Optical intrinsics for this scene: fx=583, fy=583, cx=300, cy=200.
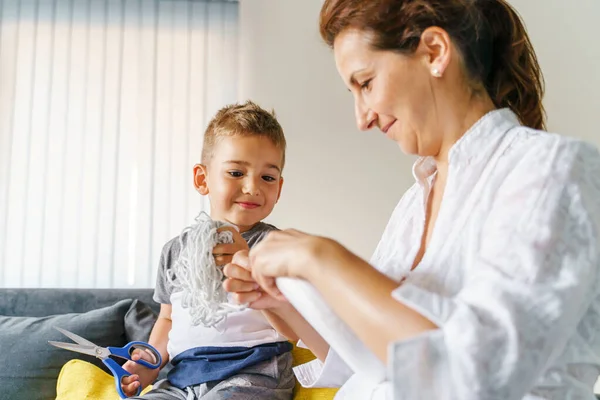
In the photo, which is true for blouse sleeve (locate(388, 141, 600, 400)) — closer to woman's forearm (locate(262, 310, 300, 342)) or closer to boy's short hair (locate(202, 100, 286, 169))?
woman's forearm (locate(262, 310, 300, 342))

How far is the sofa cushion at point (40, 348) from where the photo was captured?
79.9 inches

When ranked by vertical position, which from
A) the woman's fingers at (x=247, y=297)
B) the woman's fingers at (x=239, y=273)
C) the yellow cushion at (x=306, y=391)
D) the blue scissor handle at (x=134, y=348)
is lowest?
the yellow cushion at (x=306, y=391)

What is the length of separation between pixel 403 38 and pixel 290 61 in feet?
7.71

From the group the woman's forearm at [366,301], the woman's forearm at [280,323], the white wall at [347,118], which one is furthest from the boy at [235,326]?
the white wall at [347,118]

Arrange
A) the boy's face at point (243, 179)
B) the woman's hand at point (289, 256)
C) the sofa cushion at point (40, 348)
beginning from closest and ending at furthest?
the woman's hand at point (289, 256) → the boy's face at point (243, 179) → the sofa cushion at point (40, 348)

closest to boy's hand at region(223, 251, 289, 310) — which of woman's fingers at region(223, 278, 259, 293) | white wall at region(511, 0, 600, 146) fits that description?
woman's fingers at region(223, 278, 259, 293)

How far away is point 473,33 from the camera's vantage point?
0.86 metres

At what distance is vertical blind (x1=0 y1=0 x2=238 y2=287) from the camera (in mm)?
3088

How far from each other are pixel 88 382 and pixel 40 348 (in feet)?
1.35

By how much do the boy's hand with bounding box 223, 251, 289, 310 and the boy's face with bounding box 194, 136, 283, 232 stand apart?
0.61 m

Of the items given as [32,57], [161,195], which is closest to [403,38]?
[161,195]

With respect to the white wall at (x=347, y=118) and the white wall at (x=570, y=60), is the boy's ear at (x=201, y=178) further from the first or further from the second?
the white wall at (x=570, y=60)

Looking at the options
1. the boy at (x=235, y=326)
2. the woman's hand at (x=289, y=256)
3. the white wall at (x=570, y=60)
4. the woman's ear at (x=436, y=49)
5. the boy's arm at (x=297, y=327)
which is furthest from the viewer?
the white wall at (x=570, y=60)

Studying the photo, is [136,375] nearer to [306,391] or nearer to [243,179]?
[306,391]
